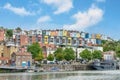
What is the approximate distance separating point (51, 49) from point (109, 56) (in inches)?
1217

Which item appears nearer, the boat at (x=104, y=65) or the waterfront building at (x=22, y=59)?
the waterfront building at (x=22, y=59)

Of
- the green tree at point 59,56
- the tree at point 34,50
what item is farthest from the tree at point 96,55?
the tree at point 34,50

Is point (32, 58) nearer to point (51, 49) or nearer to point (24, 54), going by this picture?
point (24, 54)

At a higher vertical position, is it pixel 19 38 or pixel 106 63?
pixel 19 38

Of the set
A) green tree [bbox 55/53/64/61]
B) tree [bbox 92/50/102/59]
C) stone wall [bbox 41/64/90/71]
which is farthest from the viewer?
tree [bbox 92/50/102/59]

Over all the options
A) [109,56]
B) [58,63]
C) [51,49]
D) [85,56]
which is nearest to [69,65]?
[58,63]

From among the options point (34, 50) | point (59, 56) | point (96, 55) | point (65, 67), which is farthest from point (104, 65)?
point (34, 50)

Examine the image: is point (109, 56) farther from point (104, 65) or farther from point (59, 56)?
point (59, 56)

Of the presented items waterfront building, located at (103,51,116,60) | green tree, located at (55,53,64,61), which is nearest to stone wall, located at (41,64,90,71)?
green tree, located at (55,53,64,61)

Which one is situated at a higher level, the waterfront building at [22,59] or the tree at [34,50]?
the tree at [34,50]

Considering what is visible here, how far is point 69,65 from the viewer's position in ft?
490

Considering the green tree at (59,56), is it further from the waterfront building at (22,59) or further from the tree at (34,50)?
the waterfront building at (22,59)

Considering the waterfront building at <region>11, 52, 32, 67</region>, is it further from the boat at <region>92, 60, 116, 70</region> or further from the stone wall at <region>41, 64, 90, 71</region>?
the boat at <region>92, 60, 116, 70</region>

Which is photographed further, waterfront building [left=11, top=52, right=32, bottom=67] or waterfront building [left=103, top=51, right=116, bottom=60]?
waterfront building [left=103, top=51, right=116, bottom=60]
